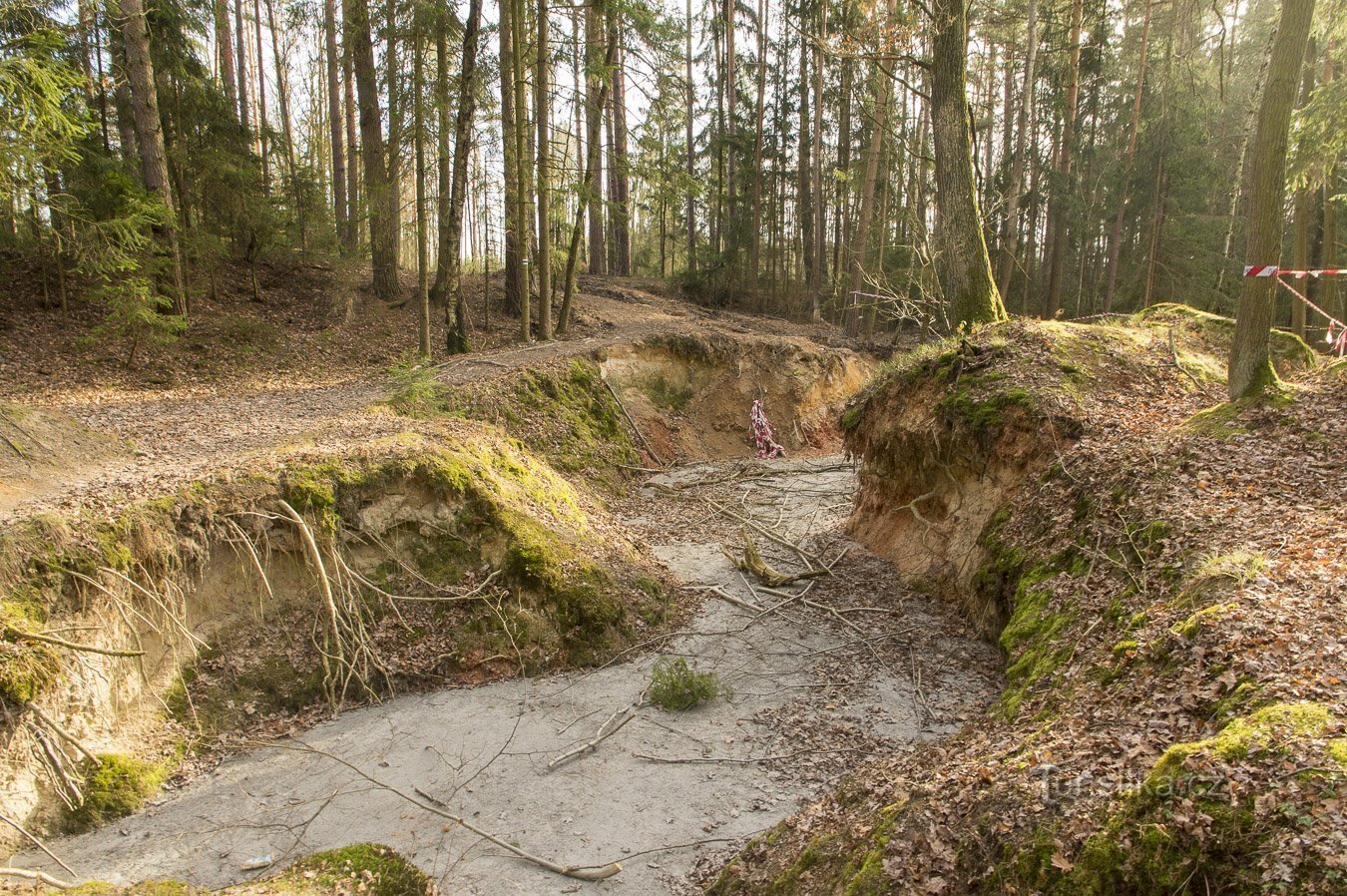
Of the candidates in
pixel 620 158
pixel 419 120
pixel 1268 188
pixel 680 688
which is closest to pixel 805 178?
pixel 620 158

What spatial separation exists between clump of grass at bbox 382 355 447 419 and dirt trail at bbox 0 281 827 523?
52 centimetres

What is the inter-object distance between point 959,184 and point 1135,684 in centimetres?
941

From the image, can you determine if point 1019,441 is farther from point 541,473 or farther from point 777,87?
point 777,87

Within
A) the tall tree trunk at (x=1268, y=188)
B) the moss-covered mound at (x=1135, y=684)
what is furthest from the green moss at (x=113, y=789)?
the tall tree trunk at (x=1268, y=188)

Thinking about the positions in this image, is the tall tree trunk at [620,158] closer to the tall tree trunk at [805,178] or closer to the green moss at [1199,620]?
the tall tree trunk at [805,178]

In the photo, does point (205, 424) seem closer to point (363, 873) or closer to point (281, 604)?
point (281, 604)

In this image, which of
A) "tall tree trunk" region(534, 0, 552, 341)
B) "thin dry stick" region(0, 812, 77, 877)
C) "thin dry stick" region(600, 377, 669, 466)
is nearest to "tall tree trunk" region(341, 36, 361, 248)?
"tall tree trunk" region(534, 0, 552, 341)

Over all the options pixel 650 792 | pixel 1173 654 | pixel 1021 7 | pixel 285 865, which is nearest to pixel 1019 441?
pixel 1173 654

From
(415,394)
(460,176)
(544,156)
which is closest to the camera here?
(415,394)

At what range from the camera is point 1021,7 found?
69.6ft

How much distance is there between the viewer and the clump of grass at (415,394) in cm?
1120

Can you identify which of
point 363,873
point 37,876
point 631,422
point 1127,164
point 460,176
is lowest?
point 363,873

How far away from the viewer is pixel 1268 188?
7223mm

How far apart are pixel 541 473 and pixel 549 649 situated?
11.7 ft
